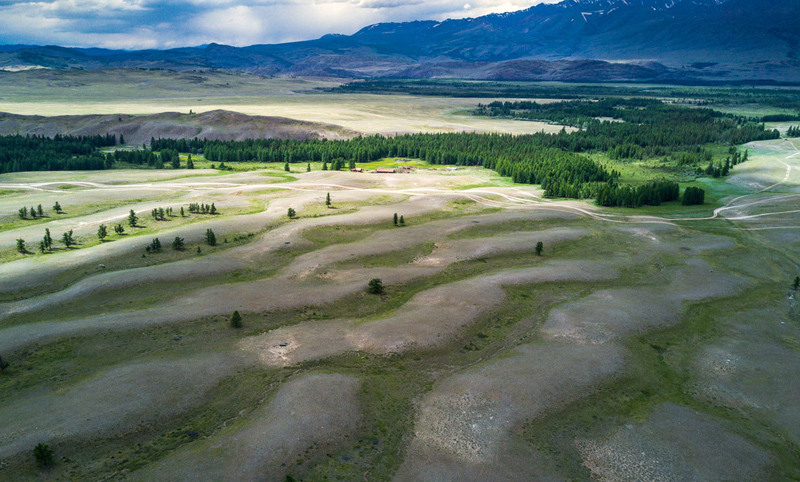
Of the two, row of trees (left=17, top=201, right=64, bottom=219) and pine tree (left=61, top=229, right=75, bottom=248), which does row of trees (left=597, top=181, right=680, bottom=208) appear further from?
row of trees (left=17, top=201, right=64, bottom=219)

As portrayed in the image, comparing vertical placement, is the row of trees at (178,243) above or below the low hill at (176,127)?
below

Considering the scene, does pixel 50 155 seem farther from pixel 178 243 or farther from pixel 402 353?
pixel 402 353

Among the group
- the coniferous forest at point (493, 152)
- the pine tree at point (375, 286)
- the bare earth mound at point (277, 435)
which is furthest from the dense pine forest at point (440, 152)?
the bare earth mound at point (277, 435)

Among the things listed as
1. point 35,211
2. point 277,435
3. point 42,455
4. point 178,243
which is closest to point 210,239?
point 178,243

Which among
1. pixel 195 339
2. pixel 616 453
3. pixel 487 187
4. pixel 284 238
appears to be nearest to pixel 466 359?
pixel 616 453

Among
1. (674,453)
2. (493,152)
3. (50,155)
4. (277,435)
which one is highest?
(493,152)

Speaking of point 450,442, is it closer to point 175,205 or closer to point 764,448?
point 764,448

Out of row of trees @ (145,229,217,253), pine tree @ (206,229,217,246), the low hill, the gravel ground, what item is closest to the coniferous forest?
the low hill

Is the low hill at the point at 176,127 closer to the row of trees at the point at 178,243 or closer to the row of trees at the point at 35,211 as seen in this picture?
the row of trees at the point at 35,211

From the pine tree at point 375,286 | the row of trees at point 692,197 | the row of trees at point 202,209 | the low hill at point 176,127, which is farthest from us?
the low hill at point 176,127
